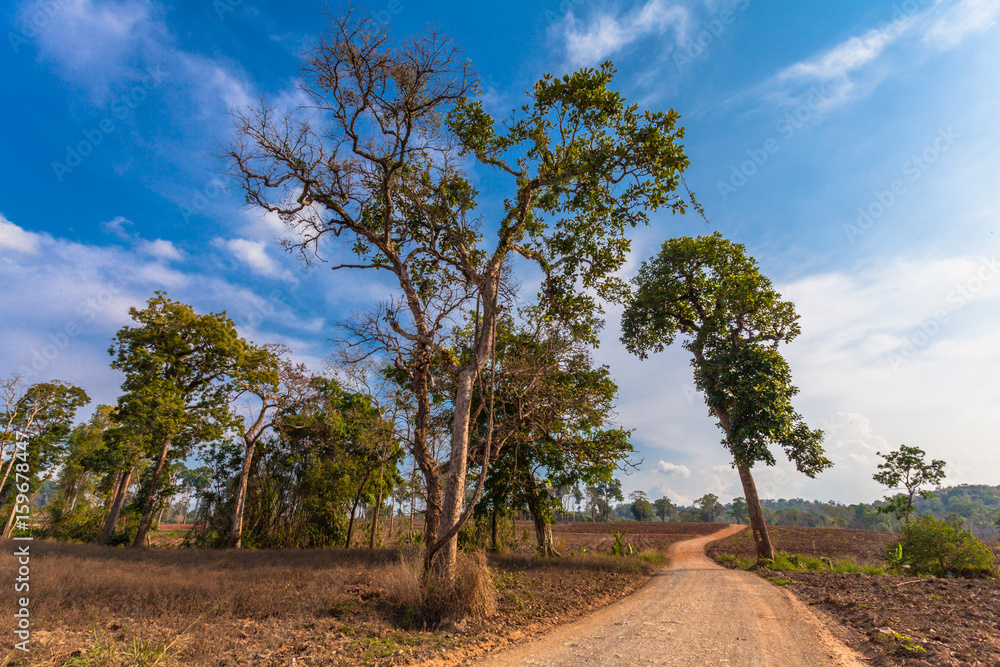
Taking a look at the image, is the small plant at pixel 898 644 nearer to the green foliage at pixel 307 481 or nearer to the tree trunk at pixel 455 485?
the tree trunk at pixel 455 485

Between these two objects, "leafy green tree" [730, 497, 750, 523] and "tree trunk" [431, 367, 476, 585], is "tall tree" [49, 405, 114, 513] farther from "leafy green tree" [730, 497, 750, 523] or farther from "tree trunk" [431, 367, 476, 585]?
"leafy green tree" [730, 497, 750, 523]

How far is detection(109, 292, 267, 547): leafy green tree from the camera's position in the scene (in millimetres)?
18031

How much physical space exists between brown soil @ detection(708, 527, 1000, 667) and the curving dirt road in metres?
0.47

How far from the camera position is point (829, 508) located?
106062 mm

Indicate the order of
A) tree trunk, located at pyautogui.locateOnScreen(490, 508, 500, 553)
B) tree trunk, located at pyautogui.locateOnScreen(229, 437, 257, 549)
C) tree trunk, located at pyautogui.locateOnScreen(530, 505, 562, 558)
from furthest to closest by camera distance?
tree trunk, located at pyautogui.locateOnScreen(229, 437, 257, 549) → tree trunk, located at pyautogui.locateOnScreen(490, 508, 500, 553) → tree trunk, located at pyautogui.locateOnScreen(530, 505, 562, 558)

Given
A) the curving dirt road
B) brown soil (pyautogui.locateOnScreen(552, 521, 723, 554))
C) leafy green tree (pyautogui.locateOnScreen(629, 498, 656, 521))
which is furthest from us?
leafy green tree (pyautogui.locateOnScreen(629, 498, 656, 521))

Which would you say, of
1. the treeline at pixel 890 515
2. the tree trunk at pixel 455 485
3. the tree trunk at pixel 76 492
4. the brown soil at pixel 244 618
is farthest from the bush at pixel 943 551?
the tree trunk at pixel 76 492

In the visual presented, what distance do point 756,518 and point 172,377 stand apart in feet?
89.7

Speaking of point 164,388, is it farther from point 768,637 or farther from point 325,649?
point 768,637

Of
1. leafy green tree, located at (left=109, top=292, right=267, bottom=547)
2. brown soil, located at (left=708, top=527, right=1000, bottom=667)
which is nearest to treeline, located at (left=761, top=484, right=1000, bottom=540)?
brown soil, located at (left=708, top=527, right=1000, bottom=667)

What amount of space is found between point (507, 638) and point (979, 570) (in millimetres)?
16931

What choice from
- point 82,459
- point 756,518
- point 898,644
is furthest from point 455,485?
point 82,459

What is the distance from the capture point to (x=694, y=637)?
5.84 metres

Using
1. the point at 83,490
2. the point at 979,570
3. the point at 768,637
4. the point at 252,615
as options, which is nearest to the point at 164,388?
the point at 252,615
